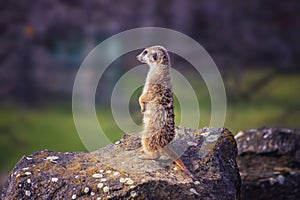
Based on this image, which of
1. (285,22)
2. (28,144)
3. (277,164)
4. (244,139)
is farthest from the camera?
(285,22)

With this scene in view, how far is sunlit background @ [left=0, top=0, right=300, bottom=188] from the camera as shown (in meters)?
6.78

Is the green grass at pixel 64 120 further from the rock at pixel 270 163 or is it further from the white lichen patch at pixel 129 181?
the white lichen patch at pixel 129 181

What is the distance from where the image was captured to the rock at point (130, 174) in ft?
8.73

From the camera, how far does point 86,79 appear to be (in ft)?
20.8

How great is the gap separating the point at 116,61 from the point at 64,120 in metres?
0.98

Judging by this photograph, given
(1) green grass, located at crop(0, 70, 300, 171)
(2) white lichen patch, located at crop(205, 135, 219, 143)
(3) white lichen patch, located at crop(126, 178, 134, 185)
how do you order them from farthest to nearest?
1. (1) green grass, located at crop(0, 70, 300, 171)
2. (2) white lichen patch, located at crop(205, 135, 219, 143)
3. (3) white lichen patch, located at crop(126, 178, 134, 185)

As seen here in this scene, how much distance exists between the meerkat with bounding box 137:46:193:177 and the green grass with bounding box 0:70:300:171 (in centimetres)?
365

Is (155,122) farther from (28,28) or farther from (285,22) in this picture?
(285,22)

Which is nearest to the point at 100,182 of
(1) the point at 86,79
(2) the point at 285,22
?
(1) the point at 86,79

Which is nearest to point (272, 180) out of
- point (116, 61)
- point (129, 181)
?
point (129, 181)

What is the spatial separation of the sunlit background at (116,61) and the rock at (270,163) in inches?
87.4

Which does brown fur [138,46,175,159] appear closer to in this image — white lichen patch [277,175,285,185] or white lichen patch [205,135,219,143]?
white lichen patch [205,135,219,143]

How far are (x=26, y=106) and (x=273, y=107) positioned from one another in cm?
305

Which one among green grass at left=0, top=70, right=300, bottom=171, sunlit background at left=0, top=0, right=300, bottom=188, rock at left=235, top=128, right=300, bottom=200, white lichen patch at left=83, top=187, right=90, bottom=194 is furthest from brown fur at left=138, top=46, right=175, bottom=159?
green grass at left=0, top=70, right=300, bottom=171
